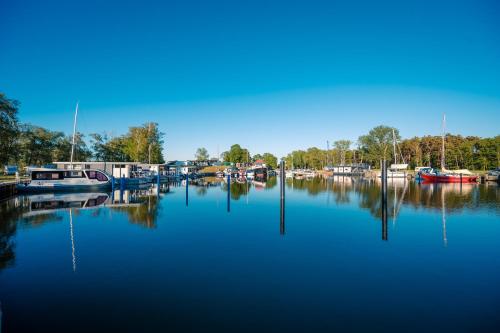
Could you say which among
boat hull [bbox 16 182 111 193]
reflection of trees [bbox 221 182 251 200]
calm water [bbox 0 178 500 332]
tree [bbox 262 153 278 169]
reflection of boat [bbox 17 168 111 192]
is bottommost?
calm water [bbox 0 178 500 332]

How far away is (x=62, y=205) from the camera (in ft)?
91.1

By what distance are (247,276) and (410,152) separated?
116795 mm

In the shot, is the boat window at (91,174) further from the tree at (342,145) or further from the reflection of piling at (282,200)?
the tree at (342,145)

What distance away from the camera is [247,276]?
1030 centimetres

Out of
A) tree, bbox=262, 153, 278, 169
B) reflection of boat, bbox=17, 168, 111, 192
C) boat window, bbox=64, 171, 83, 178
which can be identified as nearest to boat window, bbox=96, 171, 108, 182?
reflection of boat, bbox=17, 168, 111, 192

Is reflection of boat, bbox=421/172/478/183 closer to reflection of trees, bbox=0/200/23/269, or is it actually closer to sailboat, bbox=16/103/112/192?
sailboat, bbox=16/103/112/192

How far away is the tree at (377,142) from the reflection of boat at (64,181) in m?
106

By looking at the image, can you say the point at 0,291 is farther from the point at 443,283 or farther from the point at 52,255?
the point at 443,283

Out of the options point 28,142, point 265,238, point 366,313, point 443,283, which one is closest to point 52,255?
point 265,238

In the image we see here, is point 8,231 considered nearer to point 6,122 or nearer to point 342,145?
point 6,122

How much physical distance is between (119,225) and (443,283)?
1687cm

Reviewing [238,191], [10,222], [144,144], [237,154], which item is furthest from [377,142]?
[10,222]

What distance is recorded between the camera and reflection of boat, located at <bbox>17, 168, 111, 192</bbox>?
37.5m

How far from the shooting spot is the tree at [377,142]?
402 feet
